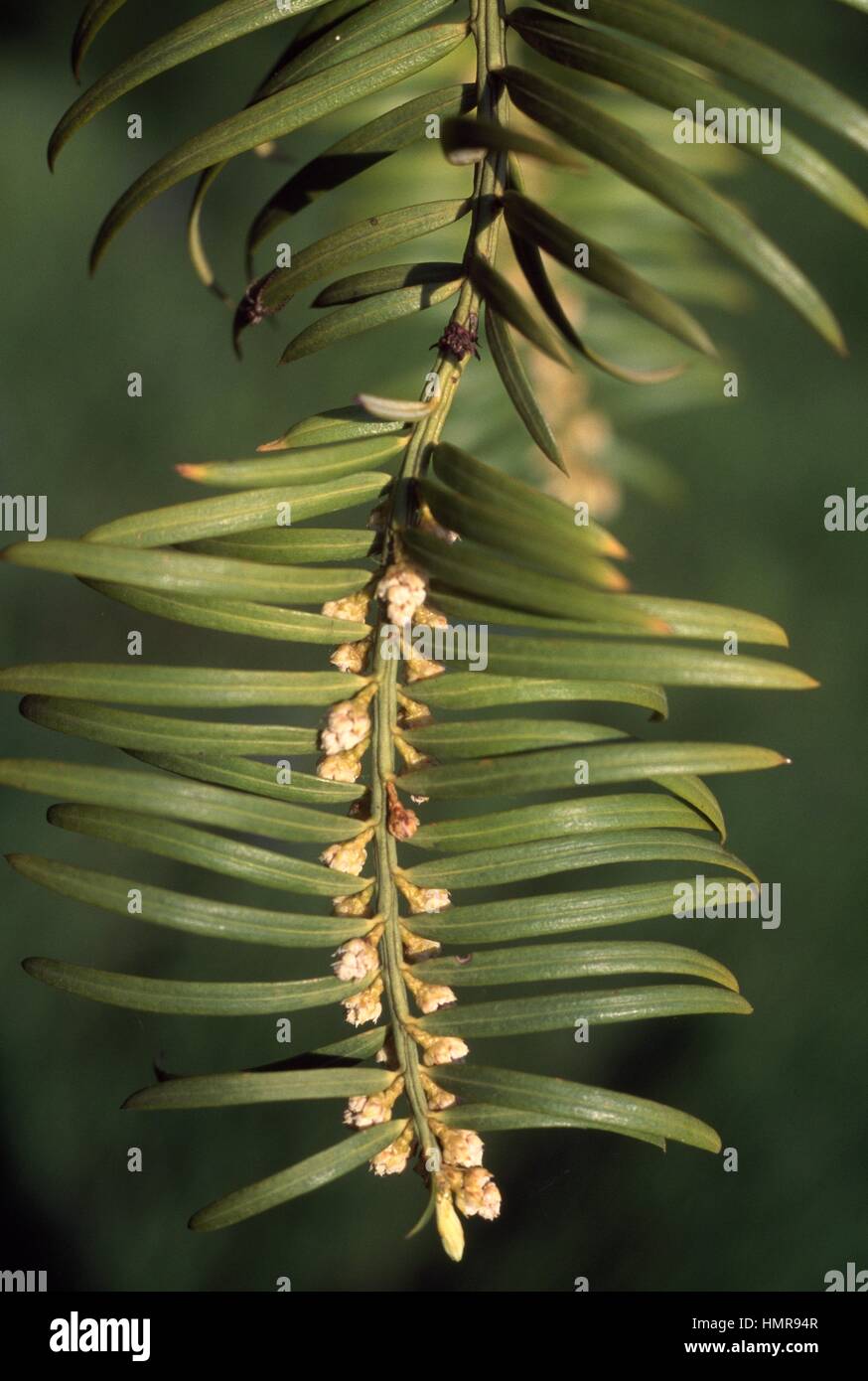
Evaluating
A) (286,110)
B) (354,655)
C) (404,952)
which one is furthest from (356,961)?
(286,110)

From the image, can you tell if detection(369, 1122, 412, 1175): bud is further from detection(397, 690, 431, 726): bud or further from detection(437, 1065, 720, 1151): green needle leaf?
detection(397, 690, 431, 726): bud

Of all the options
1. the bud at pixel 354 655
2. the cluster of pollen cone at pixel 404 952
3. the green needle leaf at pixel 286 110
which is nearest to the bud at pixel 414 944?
the cluster of pollen cone at pixel 404 952

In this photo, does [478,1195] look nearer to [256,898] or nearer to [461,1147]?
[461,1147]

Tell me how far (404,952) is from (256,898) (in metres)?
0.84

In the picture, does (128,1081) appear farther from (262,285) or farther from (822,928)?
(262,285)

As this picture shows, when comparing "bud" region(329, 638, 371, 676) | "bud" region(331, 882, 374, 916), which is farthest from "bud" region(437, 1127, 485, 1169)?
"bud" region(329, 638, 371, 676)

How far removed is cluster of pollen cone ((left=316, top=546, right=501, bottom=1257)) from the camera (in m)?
0.50

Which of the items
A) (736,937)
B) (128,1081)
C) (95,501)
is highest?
(95,501)

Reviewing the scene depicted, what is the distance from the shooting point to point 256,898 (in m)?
1.33

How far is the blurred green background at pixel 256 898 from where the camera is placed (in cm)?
125

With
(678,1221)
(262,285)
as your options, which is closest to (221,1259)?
(678,1221)

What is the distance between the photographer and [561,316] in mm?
426

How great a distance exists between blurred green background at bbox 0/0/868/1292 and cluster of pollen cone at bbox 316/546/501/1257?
757 mm

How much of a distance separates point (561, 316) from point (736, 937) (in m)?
1.00
